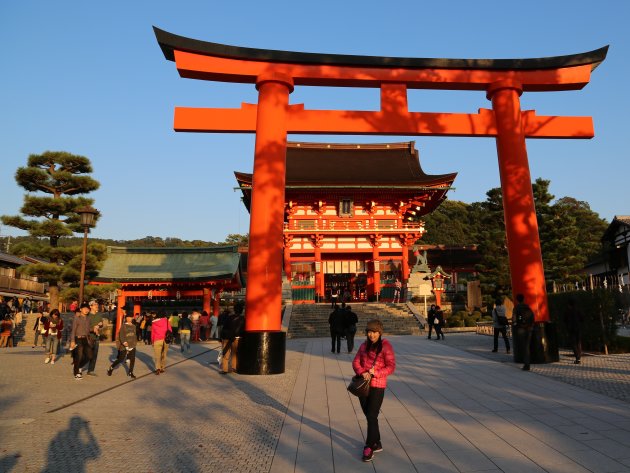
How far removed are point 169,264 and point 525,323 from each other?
19.1m

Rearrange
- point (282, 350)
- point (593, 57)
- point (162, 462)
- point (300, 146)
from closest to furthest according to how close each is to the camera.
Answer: point (162, 462) → point (282, 350) → point (593, 57) → point (300, 146)

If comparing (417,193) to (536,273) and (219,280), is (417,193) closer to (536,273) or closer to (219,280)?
(219,280)

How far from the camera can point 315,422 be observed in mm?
5199

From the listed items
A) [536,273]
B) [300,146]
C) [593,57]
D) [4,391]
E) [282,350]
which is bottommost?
[4,391]

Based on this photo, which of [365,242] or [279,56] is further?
[365,242]

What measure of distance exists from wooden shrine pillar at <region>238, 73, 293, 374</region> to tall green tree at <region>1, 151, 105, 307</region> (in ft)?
46.7

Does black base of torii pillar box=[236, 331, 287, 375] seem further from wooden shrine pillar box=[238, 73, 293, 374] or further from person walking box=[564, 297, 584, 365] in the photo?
person walking box=[564, 297, 584, 365]

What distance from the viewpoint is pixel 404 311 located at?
22.8 metres

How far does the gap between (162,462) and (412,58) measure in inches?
379

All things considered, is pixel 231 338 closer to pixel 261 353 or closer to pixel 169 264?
pixel 261 353

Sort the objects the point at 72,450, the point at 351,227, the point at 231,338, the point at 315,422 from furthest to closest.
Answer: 1. the point at 351,227
2. the point at 231,338
3. the point at 315,422
4. the point at 72,450

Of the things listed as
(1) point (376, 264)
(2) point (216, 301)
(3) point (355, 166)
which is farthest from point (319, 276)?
(3) point (355, 166)

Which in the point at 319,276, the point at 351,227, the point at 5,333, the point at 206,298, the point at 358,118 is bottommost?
the point at 5,333

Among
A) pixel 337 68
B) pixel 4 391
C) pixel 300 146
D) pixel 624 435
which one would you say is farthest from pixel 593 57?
pixel 300 146
